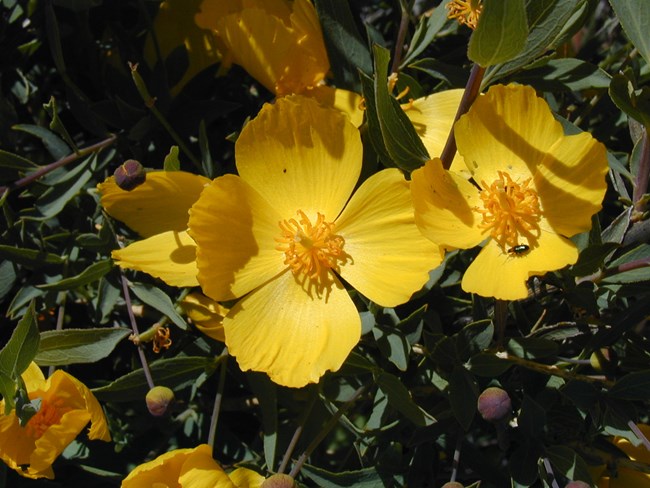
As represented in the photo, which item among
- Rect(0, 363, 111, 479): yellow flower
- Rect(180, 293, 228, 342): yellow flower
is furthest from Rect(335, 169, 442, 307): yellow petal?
Rect(0, 363, 111, 479): yellow flower

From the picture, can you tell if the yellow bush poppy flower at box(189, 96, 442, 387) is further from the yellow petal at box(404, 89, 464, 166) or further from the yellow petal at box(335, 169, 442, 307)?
the yellow petal at box(404, 89, 464, 166)

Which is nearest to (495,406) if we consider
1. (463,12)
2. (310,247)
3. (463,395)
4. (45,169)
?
(463,395)

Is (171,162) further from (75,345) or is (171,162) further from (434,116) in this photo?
(434,116)

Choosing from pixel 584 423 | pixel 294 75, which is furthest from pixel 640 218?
pixel 294 75

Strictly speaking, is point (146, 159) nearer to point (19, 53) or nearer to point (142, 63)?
point (142, 63)

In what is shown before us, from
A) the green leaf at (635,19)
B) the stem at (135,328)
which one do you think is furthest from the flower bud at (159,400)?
the green leaf at (635,19)

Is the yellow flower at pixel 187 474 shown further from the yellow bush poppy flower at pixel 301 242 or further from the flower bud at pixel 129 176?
the flower bud at pixel 129 176
